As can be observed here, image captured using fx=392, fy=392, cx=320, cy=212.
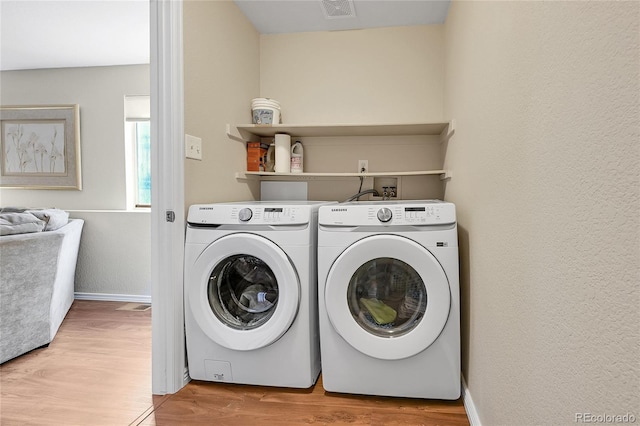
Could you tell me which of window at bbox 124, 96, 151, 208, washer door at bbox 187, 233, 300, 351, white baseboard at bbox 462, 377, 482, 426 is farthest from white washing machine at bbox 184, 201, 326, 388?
window at bbox 124, 96, 151, 208

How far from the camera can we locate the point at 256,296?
188cm

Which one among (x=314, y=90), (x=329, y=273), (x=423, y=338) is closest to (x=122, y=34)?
(x=314, y=90)

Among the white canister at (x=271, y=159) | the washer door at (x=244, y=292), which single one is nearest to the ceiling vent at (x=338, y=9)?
the white canister at (x=271, y=159)

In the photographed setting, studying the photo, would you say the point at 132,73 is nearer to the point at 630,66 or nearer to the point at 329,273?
the point at 329,273

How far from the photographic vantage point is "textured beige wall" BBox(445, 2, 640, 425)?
0.59 m

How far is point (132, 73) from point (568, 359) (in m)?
3.93

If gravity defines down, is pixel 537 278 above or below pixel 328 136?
below

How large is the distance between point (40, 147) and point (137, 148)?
36.1 inches

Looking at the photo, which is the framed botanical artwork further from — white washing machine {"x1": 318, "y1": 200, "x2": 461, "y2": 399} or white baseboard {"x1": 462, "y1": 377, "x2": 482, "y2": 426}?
white baseboard {"x1": 462, "y1": 377, "x2": 482, "y2": 426}

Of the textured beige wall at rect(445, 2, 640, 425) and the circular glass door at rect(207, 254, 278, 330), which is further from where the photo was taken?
the circular glass door at rect(207, 254, 278, 330)

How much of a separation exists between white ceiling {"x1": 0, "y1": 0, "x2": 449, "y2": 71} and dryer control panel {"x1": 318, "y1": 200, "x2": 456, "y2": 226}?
1.42 meters

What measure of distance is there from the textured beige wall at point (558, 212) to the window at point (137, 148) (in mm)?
3169

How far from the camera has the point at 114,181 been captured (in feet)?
12.0

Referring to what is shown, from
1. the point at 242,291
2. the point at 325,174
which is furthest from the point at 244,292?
the point at 325,174
